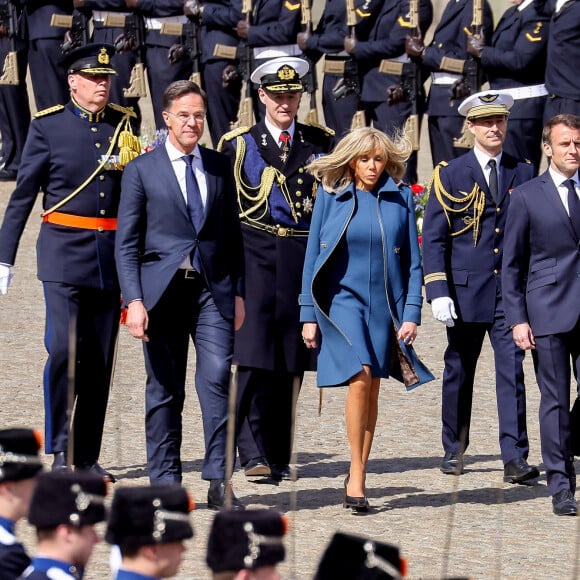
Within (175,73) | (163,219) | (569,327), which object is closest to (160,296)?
(163,219)

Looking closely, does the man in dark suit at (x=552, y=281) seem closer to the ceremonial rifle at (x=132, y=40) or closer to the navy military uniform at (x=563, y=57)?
the navy military uniform at (x=563, y=57)

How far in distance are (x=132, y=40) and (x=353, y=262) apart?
849 cm

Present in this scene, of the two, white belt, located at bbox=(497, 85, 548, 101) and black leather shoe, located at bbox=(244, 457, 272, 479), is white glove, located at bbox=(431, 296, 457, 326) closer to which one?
black leather shoe, located at bbox=(244, 457, 272, 479)

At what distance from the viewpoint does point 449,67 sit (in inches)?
556

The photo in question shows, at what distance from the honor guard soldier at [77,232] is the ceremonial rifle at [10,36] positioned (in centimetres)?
811

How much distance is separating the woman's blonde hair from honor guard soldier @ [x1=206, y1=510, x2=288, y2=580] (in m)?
3.74

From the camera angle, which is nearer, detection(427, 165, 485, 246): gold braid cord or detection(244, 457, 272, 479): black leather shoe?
detection(244, 457, 272, 479): black leather shoe

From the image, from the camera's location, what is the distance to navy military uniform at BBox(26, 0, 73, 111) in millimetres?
16438

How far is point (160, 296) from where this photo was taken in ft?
26.2

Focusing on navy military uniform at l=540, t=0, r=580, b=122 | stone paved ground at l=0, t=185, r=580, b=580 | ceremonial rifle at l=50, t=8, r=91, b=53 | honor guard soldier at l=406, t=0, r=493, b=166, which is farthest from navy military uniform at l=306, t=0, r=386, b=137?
stone paved ground at l=0, t=185, r=580, b=580

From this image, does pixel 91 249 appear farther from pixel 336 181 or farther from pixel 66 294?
pixel 336 181

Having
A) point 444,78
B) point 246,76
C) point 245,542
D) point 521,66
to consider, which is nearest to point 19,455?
point 245,542

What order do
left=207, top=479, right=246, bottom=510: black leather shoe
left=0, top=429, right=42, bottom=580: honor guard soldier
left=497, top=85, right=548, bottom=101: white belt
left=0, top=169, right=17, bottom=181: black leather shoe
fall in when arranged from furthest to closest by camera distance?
left=0, top=169, right=17, bottom=181: black leather shoe < left=497, top=85, right=548, bottom=101: white belt < left=207, top=479, right=246, bottom=510: black leather shoe < left=0, top=429, right=42, bottom=580: honor guard soldier

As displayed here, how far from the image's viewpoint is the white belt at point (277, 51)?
15391 mm
